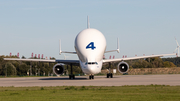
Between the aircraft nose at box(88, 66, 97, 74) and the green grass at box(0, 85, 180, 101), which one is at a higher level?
the aircraft nose at box(88, 66, 97, 74)

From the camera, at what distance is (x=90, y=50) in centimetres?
→ 3419

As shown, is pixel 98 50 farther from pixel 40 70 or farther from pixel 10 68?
pixel 40 70

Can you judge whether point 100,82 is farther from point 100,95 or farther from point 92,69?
point 100,95

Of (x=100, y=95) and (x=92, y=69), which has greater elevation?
(x=92, y=69)

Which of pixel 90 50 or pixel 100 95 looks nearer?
pixel 100 95

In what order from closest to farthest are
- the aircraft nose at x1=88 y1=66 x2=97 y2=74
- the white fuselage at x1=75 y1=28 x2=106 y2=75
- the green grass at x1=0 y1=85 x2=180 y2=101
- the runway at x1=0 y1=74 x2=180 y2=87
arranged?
the green grass at x1=0 y1=85 x2=180 y2=101 → the runway at x1=0 y1=74 x2=180 y2=87 → the aircraft nose at x1=88 y1=66 x2=97 y2=74 → the white fuselage at x1=75 y1=28 x2=106 y2=75

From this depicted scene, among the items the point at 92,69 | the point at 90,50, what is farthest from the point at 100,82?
the point at 90,50

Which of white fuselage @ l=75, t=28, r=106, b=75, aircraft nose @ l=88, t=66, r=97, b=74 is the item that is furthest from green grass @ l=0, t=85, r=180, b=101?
white fuselage @ l=75, t=28, r=106, b=75

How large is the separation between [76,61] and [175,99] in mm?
27315

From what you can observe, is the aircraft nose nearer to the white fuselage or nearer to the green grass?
the white fuselage

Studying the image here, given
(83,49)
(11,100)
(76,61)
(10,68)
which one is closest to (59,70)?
(76,61)

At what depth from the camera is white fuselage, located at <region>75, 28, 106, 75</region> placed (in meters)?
33.3

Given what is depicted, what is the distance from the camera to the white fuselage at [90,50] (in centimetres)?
3334

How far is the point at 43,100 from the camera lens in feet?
41.6
